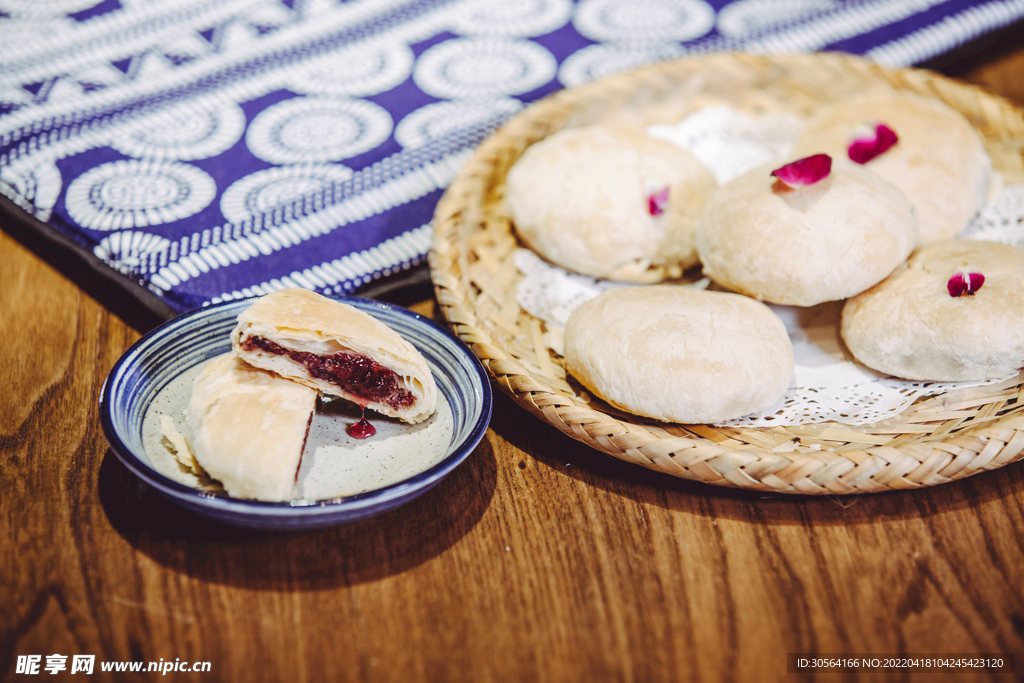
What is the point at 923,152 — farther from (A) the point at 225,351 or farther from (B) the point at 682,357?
(A) the point at 225,351

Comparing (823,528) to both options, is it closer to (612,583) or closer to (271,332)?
(612,583)

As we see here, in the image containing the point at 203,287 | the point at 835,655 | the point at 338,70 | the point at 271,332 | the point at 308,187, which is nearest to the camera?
the point at 835,655

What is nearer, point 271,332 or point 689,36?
point 271,332

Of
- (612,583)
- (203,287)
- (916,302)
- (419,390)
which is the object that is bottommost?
(612,583)

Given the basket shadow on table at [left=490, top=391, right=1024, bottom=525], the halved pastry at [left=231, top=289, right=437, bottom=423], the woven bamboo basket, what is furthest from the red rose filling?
the basket shadow on table at [left=490, top=391, right=1024, bottom=525]

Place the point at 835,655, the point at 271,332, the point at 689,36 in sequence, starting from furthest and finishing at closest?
1. the point at 689,36
2. the point at 271,332
3. the point at 835,655

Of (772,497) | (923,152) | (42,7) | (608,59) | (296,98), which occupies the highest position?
(42,7)

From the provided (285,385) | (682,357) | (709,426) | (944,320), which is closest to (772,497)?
(709,426)

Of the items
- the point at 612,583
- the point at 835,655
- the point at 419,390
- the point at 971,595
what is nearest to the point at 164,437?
the point at 419,390
